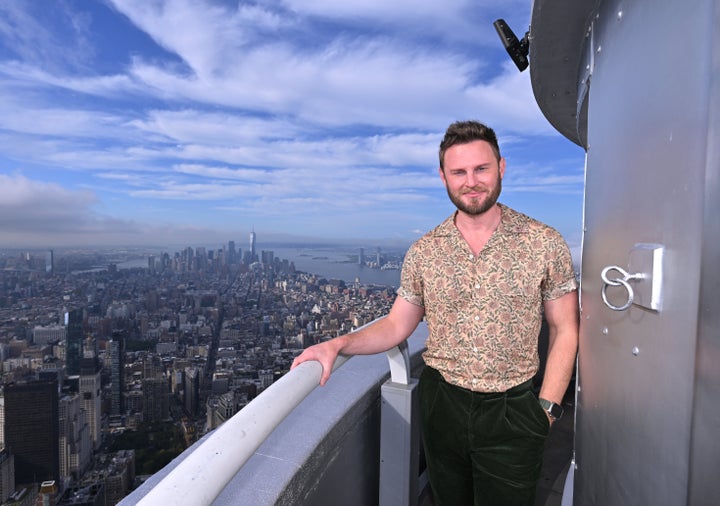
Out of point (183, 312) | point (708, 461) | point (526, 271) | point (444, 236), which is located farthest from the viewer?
point (183, 312)

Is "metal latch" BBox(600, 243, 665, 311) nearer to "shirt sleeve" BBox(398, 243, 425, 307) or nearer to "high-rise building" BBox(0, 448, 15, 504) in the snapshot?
"shirt sleeve" BBox(398, 243, 425, 307)

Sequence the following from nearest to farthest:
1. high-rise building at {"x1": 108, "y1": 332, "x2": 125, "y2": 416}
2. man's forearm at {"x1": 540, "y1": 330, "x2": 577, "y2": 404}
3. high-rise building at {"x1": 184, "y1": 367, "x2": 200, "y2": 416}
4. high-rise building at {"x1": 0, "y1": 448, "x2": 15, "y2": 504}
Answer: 1. man's forearm at {"x1": 540, "y1": 330, "x2": 577, "y2": 404}
2. high-rise building at {"x1": 0, "y1": 448, "x2": 15, "y2": 504}
3. high-rise building at {"x1": 184, "y1": 367, "x2": 200, "y2": 416}
4. high-rise building at {"x1": 108, "y1": 332, "x2": 125, "y2": 416}

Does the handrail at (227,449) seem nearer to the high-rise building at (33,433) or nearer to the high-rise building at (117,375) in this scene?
the high-rise building at (33,433)

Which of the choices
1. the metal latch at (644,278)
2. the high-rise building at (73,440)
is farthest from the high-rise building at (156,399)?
the metal latch at (644,278)

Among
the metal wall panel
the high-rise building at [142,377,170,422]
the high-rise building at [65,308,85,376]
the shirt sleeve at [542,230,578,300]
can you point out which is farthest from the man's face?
the high-rise building at [65,308,85,376]

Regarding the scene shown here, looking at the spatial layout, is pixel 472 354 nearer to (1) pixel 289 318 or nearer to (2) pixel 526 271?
(2) pixel 526 271

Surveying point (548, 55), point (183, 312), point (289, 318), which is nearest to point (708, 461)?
point (548, 55)
